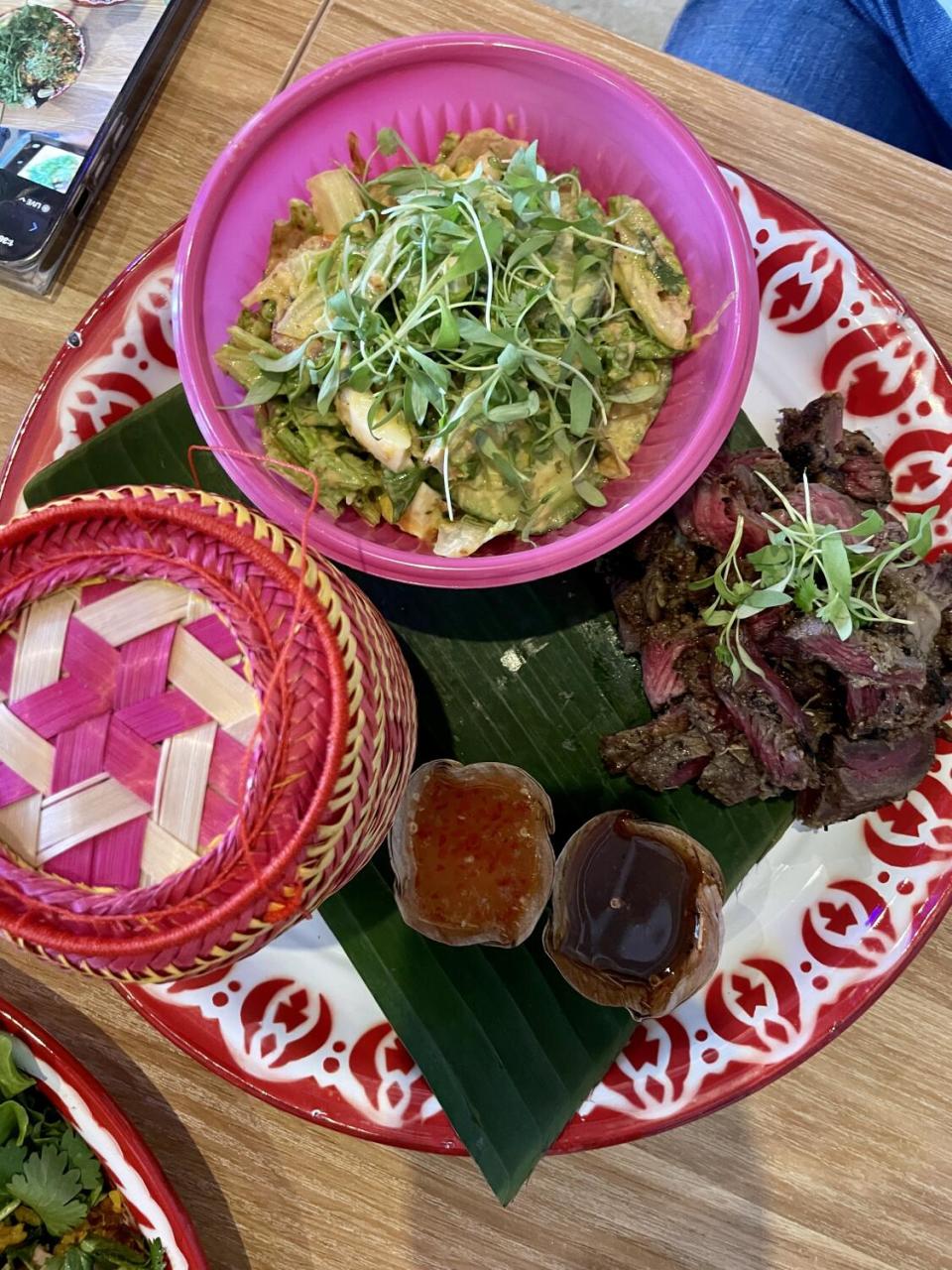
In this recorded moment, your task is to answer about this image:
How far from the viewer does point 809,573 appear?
1435 millimetres

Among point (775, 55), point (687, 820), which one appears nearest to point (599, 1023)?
point (687, 820)

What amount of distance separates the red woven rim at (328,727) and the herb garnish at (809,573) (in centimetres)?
78

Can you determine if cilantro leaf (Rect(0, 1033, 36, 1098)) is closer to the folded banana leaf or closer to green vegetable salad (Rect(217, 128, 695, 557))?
the folded banana leaf

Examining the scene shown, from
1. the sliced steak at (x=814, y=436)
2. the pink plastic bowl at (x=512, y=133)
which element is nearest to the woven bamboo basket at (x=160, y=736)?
the pink plastic bowl at (x=512, y=133)

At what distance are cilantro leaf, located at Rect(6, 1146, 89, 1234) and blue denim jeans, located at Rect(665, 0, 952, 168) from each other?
301cm

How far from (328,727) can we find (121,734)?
25 cm

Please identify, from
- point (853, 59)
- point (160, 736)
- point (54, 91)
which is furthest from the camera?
point (853, 59)

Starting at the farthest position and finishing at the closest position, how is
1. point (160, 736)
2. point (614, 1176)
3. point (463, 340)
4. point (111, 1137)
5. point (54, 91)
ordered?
point (54, 91)
point (614, 1176)
point (111, 1137)
point (463, 340)
point (160, 736)

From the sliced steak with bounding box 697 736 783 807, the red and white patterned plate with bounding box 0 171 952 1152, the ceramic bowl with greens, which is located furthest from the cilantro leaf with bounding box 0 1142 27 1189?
the ceramic bowl with greens

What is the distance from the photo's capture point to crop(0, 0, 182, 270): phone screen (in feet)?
5.71

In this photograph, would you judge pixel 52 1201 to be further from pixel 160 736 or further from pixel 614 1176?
pixel 160 736

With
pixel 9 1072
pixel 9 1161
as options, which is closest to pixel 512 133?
pixel 9 1072

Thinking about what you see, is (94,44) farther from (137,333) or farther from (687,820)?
(687,820)

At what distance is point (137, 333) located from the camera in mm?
1706
